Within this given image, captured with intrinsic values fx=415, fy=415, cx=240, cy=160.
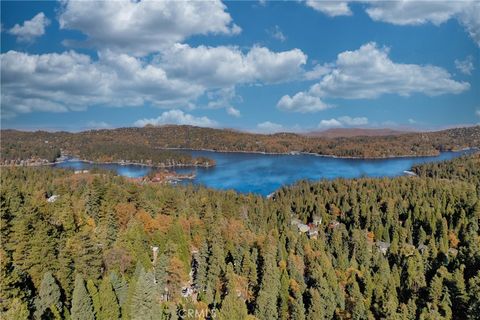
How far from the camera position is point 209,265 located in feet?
140

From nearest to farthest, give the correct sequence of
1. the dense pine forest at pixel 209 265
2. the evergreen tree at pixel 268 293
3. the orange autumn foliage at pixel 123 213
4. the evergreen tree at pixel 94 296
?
the evergreen tree at pixel 94 296 < the dense pine forest at pixel 209 265 < the evergreen tree at pixel 268 293 < the orange autumn foliage at pixel 123 213

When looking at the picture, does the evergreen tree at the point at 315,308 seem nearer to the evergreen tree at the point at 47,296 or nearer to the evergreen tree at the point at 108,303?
the evergreen tree at the point at 108,303

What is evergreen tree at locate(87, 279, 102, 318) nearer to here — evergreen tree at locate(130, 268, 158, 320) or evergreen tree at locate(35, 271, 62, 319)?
evergreen tree at locate(35, 271, 62, 319)

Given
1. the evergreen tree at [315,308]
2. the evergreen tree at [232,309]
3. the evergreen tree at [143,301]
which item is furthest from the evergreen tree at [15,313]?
the evergreen tree at [315,308]

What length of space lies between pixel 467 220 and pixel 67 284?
6812cm

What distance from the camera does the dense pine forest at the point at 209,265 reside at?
27.3 metres

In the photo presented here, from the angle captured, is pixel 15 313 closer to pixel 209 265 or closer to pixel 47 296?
pixel 47 296

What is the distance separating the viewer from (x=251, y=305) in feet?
131

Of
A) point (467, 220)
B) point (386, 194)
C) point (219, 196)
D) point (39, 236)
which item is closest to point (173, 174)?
point (219, 196)

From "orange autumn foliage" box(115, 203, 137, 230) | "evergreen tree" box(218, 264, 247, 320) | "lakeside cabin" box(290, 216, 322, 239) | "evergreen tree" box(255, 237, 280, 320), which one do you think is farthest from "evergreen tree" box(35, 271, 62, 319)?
"lakeside cabin" box(290, 216, 322, 239)

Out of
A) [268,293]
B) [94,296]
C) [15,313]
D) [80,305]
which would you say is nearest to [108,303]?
[94,296]

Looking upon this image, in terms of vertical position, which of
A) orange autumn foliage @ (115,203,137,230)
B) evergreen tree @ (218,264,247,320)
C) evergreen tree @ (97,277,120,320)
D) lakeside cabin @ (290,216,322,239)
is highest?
orange autumn foliage @ (115,203,137,230)

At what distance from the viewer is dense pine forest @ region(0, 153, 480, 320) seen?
2728 centimetres

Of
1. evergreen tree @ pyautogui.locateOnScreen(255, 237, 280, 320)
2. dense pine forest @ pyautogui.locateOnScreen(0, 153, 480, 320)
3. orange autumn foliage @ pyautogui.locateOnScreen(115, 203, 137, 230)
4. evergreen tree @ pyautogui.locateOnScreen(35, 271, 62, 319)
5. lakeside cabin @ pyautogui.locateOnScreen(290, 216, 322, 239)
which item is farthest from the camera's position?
lakeside cabin @ pyautogui.locateOnScreen(290, 216, 322, 239)
